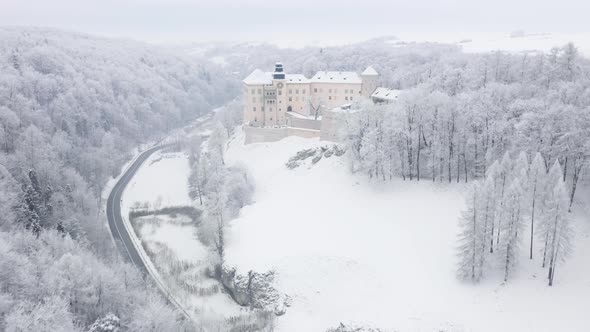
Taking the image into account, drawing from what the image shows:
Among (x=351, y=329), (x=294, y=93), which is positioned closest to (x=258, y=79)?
(x=294, y=93)

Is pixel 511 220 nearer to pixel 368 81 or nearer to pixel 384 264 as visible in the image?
pixel 384 264

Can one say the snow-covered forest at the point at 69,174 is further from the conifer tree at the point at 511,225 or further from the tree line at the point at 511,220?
the conifer tree at the point at 511,225

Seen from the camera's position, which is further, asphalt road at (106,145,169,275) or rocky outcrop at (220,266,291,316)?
asphalt road at (106,145,169,275)

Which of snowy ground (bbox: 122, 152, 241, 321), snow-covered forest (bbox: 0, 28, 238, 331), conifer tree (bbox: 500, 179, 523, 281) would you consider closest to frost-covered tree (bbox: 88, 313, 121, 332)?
snow-covered forest (bbox: 0, 28, 238, 331)

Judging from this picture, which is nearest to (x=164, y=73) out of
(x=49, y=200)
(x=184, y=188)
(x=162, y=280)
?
(x=184, y=188)

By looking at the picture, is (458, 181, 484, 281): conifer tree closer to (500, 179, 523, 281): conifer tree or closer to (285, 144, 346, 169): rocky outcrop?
(500, 179, 523, 281): conifer tree

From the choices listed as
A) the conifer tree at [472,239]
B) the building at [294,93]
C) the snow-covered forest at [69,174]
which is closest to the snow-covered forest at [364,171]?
the conifer tree at [472,239]
